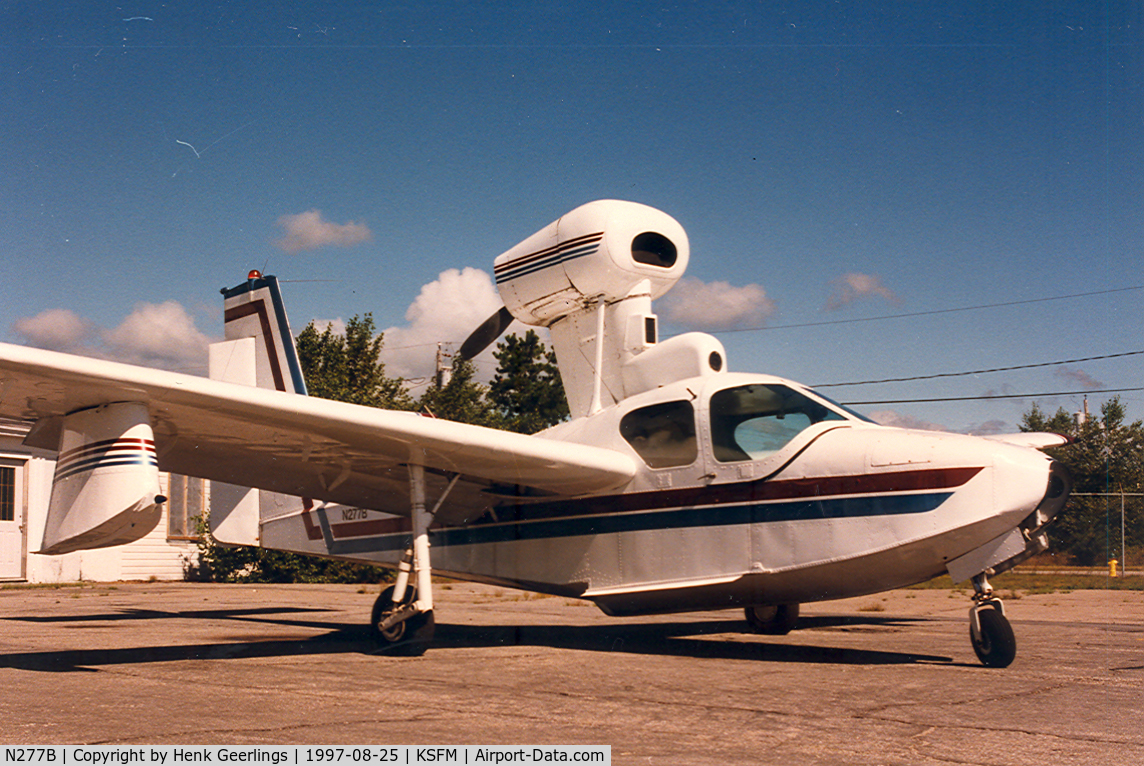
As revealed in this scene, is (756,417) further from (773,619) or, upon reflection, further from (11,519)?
(11,519)

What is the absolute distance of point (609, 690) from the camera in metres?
6.40

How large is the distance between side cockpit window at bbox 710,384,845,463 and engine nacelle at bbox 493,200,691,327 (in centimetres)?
343

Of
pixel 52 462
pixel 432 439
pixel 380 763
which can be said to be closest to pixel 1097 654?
pixel 432 439

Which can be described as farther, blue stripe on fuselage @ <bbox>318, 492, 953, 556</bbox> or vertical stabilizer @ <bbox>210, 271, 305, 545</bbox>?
vertical stabilizer @ <bbox>210, 271, 305, 545</bbox>

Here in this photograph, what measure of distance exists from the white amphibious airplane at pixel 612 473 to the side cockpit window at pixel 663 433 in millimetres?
22

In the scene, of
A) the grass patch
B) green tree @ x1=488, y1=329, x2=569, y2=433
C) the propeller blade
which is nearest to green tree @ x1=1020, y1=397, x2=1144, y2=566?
the grass patch

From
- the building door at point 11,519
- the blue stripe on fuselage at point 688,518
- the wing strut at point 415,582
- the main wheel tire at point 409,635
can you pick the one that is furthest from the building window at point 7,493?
the main wheel tire at point 409,635

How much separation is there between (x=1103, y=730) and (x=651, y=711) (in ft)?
8.17

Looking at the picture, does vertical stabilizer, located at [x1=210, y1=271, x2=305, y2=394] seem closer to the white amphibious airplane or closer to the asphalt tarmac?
the white amphibious airplane

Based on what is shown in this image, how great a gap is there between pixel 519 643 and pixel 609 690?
12.7 feet

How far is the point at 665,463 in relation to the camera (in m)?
9.26

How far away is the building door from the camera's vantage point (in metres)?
24.5

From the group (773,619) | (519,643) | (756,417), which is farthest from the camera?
(773,619)

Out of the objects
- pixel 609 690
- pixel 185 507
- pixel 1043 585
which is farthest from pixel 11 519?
pixel 1043 585
